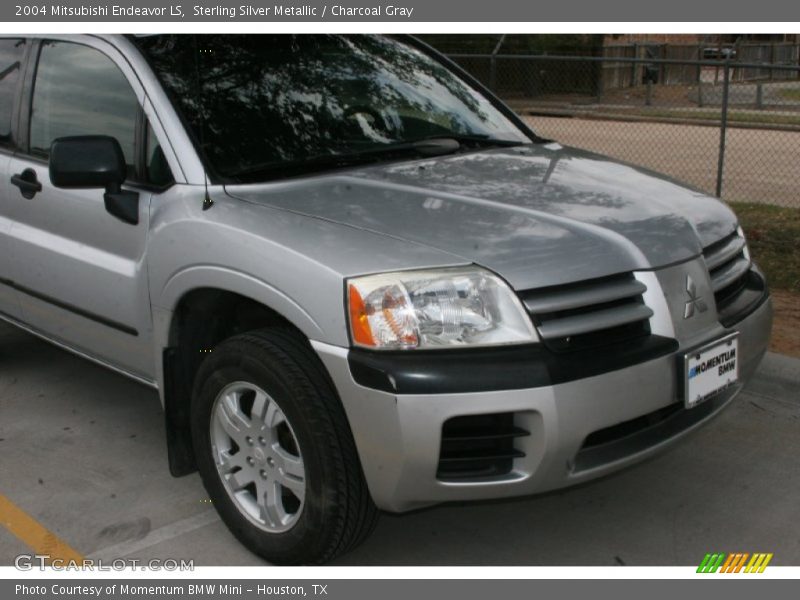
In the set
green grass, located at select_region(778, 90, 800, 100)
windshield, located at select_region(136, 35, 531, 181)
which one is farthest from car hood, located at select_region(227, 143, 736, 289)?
green grass, located at select_region(778, 90, 800, 100)

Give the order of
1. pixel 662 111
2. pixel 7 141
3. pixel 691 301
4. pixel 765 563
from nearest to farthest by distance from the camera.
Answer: pixel 691 301
pixel 765 563
pixel 7 141
pixel 662 111

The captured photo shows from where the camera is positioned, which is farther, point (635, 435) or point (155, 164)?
point (155, 164)

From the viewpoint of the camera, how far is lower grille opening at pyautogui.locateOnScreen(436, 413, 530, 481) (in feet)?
10.2

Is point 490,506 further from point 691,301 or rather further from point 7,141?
point 7,141

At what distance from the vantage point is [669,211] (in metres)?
3.78

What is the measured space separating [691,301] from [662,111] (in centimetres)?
1125

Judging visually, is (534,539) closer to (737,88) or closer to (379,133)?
(379,133)

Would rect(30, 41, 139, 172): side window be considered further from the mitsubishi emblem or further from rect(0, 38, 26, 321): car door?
the mitsubishi emblem

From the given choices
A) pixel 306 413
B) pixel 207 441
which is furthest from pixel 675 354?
pixel 207 441

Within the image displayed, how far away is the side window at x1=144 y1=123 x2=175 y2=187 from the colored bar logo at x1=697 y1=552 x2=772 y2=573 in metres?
2.38

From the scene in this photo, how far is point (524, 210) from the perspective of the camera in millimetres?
3535

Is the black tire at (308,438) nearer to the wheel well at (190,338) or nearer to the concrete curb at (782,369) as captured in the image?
the wheel well at (190,338)

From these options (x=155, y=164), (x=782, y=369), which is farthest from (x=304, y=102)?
(x=782, y=369)

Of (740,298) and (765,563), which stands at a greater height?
(740,298)
